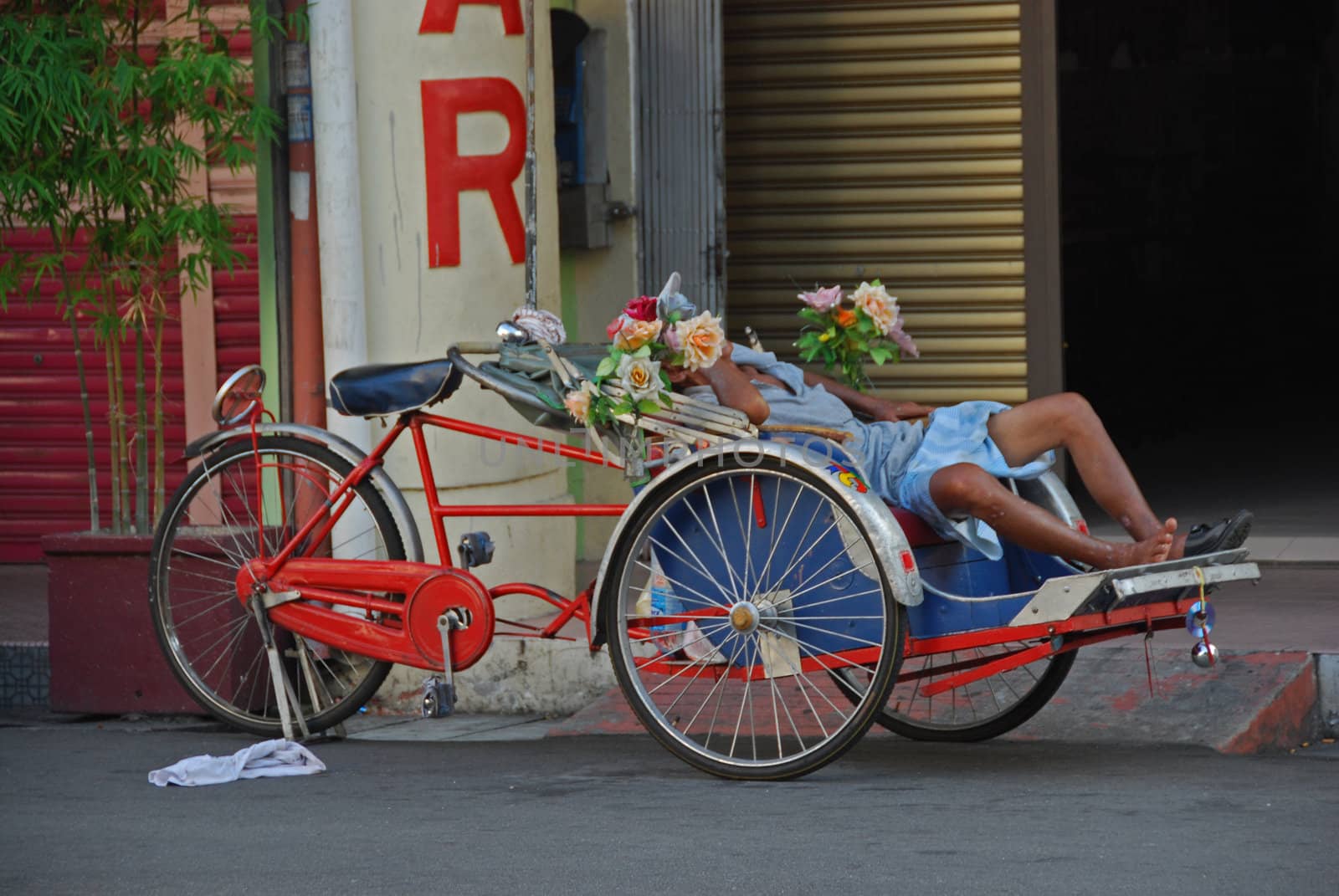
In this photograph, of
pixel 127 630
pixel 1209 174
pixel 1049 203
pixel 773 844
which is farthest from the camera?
pixel 1209 174

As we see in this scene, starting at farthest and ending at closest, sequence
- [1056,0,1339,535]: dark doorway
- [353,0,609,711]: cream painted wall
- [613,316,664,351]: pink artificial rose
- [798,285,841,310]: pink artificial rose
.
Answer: [1056,0,1339,535]: dark doorway, [353,0,609,711]: cream painted wall, [798,285,841,310]: pink artificial rose, [613,316,664,351]: pink artificial rose

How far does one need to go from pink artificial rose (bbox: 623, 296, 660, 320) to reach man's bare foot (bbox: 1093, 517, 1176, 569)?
4.33ft

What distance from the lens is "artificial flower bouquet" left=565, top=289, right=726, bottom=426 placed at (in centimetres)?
511

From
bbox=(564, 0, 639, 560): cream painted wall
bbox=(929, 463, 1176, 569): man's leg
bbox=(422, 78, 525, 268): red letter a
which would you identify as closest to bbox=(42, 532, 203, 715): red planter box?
bbox=(422, 78, 525, 268): red letter a

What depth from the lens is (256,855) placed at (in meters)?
4.52

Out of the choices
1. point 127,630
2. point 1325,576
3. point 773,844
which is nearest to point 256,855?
point 773,844

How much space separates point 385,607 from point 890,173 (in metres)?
4.15

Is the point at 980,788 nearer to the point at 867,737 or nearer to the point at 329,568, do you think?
the point at 867,737

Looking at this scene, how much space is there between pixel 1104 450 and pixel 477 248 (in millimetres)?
2747

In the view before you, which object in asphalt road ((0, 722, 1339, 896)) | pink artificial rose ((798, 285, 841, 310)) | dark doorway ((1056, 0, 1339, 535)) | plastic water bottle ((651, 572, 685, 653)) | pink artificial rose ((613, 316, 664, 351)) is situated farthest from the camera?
dark doorway ((1056, 0, 1339, 535))

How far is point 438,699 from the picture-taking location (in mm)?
A: 5492

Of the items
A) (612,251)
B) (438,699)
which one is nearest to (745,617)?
(438,699)

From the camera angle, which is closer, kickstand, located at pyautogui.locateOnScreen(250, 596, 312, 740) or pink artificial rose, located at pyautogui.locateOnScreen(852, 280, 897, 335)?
pink artificial rose, located at pyautogui.locateOnScreen(852, 280, 897, 335)

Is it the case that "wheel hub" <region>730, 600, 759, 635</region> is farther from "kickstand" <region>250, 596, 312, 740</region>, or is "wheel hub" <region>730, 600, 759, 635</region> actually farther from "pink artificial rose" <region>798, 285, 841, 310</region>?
"kickstand" <region>250, 596, 312, 740</region>
